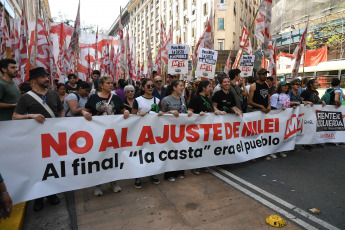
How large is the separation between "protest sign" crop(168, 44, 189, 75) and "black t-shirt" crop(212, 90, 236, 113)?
2.68 meters

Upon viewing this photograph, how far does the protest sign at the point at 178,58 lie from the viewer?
7270 millimetres

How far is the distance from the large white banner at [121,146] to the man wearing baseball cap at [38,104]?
13 cm

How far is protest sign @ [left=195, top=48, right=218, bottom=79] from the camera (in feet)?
22.6

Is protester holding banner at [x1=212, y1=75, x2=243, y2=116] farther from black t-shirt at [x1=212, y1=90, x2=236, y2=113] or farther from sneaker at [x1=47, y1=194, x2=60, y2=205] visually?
sneaker at [x1=47, y1=194, x2=60, y2=205]

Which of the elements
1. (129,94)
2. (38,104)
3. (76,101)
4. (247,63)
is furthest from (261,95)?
(38,104)

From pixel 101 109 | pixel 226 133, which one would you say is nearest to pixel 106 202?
pixel 101 109

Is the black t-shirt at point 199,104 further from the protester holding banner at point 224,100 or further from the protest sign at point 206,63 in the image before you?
the protest sign at point 206,63

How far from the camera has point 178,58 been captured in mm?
7316

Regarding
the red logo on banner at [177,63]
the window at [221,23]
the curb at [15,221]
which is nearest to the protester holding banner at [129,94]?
the curb at [15,221]

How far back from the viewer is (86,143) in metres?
3.46

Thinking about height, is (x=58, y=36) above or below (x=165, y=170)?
above

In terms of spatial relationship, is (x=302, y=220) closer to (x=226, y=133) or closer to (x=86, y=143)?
(x=226, y=133)

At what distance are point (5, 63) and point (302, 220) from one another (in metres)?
4.63

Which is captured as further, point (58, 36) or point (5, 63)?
point (58, 36)
